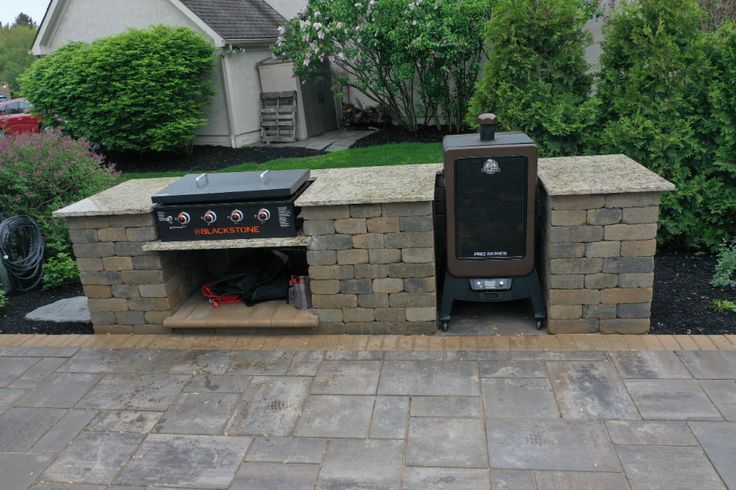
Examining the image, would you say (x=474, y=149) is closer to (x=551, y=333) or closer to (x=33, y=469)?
(x=551, y=333)

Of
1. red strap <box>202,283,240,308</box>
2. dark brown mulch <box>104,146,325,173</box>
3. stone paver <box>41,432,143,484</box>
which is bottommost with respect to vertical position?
stone paver <box>41,432,143,484</box>

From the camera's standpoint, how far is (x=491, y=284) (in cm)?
466

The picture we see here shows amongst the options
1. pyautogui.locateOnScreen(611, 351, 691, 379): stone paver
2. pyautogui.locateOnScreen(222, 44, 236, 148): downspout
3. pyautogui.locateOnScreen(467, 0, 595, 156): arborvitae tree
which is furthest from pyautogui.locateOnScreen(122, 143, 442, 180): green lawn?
pyautogui.locateOnScreen(611, 351, 691, 379): stone paver

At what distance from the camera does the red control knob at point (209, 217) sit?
4699 mm

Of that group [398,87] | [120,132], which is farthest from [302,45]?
[120,132]

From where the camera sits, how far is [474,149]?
14.3ft

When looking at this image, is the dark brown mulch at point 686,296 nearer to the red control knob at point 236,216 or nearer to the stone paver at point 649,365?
the stone paver at point 649,365

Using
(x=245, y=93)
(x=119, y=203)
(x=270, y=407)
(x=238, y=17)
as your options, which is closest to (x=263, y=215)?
(x=119, y=203)

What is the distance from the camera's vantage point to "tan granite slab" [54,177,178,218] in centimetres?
471

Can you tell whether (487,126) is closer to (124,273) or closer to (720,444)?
(720,444)

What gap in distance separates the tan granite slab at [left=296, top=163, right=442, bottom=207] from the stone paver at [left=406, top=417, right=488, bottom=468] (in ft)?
5.05

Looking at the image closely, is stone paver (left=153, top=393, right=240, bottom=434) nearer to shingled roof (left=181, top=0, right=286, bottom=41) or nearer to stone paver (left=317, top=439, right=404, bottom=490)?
stone paver (left=317, top=439, right=404, bottom=490)

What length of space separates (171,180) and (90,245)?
102 cm

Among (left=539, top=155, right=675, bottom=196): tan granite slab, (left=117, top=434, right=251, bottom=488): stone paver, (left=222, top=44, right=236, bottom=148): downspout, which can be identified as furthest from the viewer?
(left=222, top=44, right=236, bottom=148): downspout
